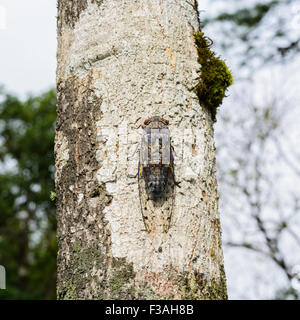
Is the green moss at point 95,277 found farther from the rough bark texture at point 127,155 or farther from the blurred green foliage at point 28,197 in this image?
the blurred green foliage at point 28,197

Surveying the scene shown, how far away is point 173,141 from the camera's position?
1631mm

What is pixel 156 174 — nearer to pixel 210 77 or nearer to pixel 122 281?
pixel 122 281

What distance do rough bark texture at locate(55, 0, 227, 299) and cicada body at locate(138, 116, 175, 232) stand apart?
0.10 ft

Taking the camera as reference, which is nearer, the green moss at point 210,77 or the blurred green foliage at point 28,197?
the green moss at point 210,77

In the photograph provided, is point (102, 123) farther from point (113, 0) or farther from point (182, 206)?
point (113, 0)

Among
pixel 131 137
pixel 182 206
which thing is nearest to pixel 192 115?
pixel 131 137

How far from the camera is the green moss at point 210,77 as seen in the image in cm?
179

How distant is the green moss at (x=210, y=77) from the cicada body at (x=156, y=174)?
0.29 metres

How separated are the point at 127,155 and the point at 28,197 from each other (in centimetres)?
1173

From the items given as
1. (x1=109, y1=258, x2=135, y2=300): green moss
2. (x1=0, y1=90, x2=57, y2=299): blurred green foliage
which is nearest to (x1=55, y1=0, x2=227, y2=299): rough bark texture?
(x1=109, y1=258, x2=135, y2=300): green moss

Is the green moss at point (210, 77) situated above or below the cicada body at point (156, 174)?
above

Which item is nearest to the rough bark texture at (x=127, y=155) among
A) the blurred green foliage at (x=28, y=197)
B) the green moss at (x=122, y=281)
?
the green moss at (x=122, y=281)

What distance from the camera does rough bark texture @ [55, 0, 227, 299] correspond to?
1479mm

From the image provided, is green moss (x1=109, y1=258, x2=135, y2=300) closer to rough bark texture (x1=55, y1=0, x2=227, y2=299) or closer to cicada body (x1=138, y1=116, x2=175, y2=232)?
rough bark texture (x1=55, y1=0, x2=227, y2=299)
